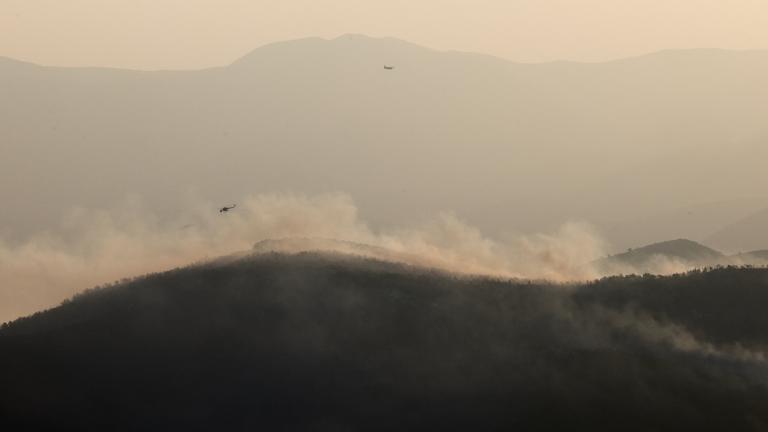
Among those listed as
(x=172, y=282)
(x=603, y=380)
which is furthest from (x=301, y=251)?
(x=603, y=380)

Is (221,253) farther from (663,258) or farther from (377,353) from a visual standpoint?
(663,258)

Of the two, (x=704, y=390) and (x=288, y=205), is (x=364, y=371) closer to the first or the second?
(x=704, y=390)

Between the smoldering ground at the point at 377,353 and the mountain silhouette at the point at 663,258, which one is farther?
the mountain silhouette at the point at 663,258

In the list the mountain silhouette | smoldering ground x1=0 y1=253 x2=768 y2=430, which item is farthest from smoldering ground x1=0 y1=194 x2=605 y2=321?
the mountain silhouette

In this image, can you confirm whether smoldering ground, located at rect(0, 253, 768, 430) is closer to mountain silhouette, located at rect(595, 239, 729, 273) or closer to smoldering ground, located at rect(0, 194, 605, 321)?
smoldering ground, located at rect(0, 194, 605, 321)

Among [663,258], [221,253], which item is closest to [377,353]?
[221,253]

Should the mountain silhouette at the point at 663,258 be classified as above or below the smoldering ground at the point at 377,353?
below

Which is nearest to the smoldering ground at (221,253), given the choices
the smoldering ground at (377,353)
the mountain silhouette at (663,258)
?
the smoldering ground at (377,353)

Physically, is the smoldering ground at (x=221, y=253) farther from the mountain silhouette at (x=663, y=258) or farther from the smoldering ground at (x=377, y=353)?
the mountain silhouette at (x=663, y=258)

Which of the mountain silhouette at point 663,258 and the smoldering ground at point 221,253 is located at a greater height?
the smoldering ground at point 221,253
